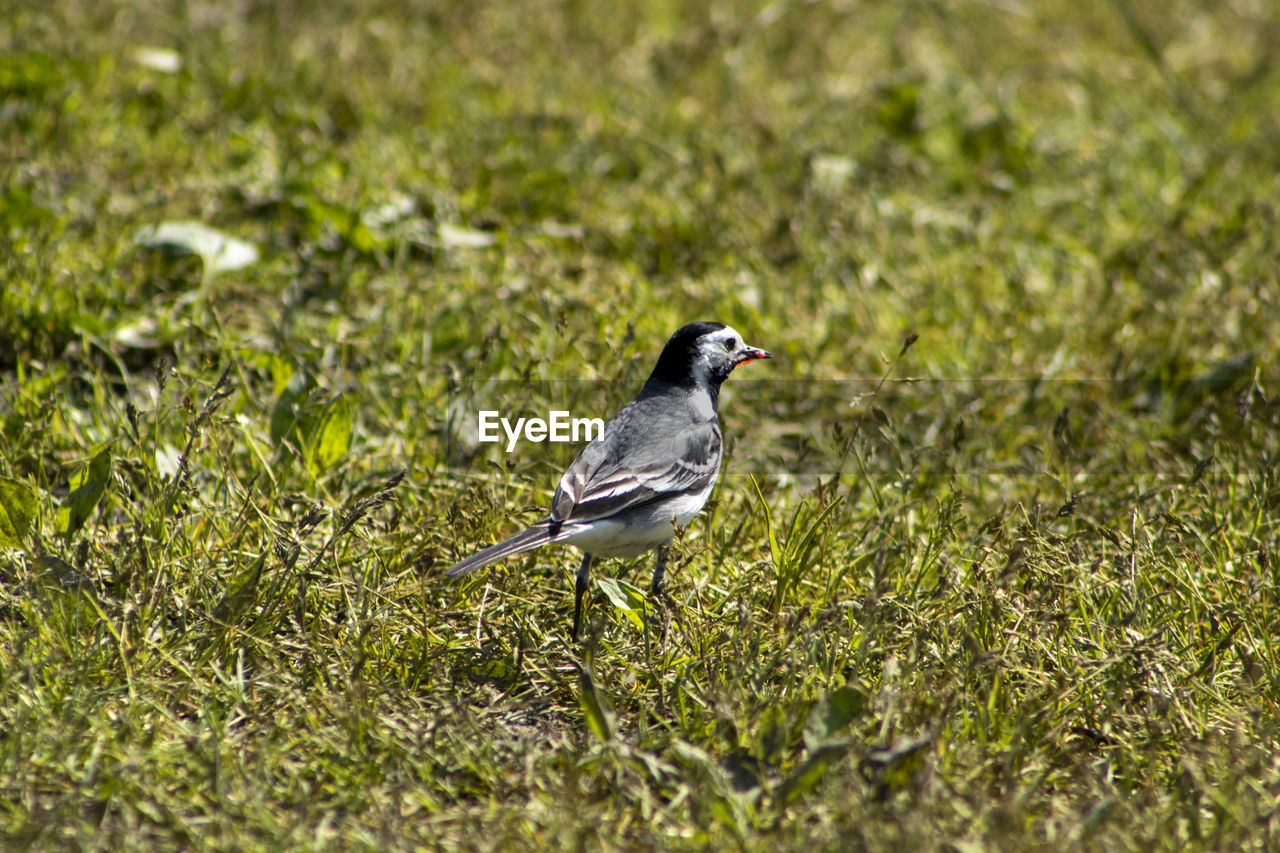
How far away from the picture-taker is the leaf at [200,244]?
605 centimetres

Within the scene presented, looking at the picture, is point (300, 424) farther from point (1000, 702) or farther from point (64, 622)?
point (1000, 702)

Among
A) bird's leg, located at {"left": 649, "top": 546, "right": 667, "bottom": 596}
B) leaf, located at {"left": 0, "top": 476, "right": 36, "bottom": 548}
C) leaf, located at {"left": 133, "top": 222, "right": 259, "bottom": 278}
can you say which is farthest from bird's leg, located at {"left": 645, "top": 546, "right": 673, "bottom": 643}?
leaf, located at {"left": 133, "top": 222, "right": 259, "bottom": 278}

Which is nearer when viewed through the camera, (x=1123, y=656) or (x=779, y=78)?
(x=1123, y=656)

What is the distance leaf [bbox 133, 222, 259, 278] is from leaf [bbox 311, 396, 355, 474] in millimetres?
1530

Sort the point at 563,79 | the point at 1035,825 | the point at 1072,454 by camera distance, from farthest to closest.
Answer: the point at 563,79 → the point at 1072,454 → the point at 1035,825

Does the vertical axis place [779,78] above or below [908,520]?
above

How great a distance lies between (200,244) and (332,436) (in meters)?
1.79

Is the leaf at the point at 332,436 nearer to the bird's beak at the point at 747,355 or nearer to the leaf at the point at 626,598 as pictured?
the leaf at the point at 626,598

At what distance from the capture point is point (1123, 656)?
12.3 feet

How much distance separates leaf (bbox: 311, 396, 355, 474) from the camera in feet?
16.1

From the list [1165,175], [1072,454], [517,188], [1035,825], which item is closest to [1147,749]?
[1035,825]

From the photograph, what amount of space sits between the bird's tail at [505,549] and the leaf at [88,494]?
51.6 inches

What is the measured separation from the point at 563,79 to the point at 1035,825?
6.80 meters

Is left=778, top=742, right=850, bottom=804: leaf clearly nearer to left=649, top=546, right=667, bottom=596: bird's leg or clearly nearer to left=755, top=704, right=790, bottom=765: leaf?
left=755, top=704, right=790, bottom=765: leaf
